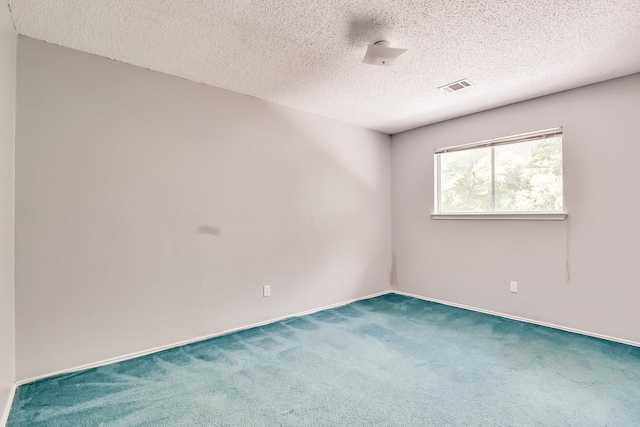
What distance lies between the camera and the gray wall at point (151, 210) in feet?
7.07

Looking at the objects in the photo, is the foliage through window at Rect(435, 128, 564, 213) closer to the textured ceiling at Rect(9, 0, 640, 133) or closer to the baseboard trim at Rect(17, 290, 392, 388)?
the textured ceiling at Rect(9, 0, 640, 133)

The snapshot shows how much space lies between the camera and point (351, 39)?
2.19 m

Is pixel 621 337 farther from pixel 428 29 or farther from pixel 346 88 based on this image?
pixel 346 88

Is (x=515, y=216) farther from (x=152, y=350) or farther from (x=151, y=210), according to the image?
(x=152, y=350)

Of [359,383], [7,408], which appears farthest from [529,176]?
[7,408]

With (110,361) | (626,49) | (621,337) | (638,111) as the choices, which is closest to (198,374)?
(110,361)

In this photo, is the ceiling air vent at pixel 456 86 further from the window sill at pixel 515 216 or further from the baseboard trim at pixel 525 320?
the baseboard trim at pixel 525 320

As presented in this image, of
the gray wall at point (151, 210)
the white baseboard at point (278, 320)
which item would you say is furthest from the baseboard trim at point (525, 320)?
the gray wall at point (151, 210)

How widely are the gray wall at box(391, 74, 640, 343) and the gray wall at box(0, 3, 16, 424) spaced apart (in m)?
4.02

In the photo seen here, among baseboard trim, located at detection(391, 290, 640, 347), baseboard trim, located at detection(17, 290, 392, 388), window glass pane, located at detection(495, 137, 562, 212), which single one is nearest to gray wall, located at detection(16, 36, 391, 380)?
baseboard trim, located at detection(17, 290, 392, 388)

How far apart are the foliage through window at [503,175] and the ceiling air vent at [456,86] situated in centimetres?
94

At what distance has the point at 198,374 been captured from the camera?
2.22m

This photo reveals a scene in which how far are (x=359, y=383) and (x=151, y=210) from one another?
2052mm

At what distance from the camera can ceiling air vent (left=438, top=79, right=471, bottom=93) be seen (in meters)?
2.88
